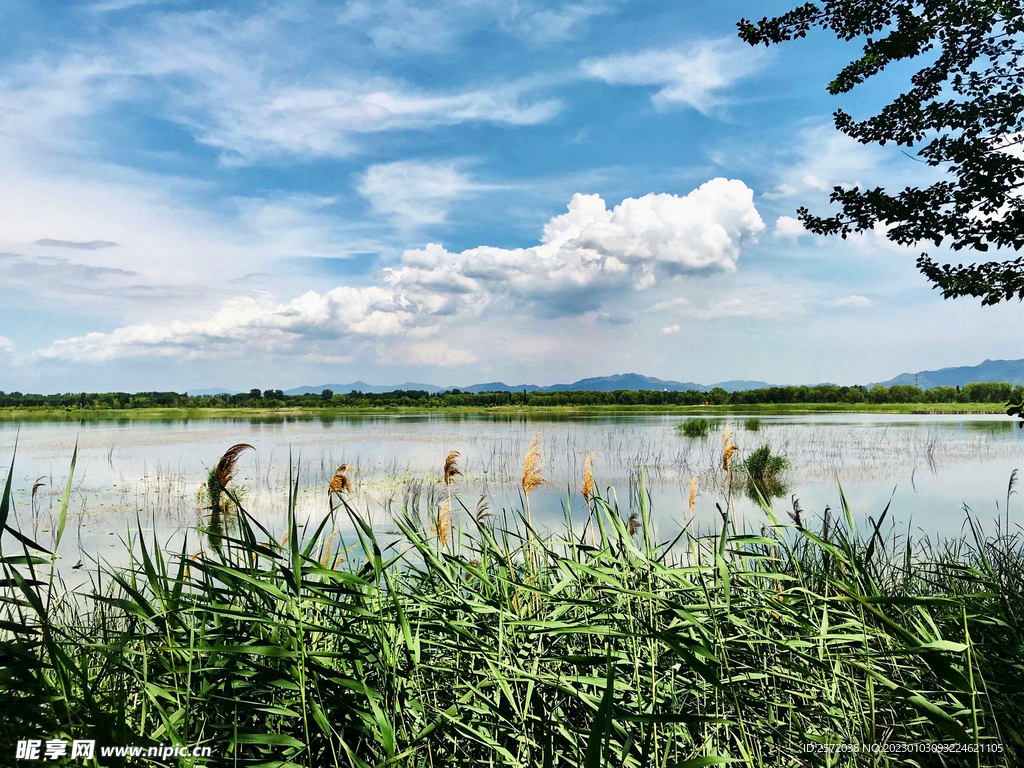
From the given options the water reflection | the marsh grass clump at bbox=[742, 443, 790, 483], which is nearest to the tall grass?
the water reflection

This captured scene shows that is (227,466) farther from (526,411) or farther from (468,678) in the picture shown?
(526,411)

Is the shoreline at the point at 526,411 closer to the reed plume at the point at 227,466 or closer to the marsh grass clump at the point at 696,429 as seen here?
the marsh grass clump at the point at 696,429

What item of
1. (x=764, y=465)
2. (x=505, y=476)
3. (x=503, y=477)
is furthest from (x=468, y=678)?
(x=764, y=465)

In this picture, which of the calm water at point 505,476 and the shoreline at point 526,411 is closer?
the calm water at point 505,476

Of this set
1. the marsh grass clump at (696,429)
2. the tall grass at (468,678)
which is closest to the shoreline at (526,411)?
the marsh grass clump at (696,429)

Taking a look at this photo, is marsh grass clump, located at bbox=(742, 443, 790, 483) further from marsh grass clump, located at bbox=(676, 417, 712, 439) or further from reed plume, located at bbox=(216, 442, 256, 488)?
reed plume, located at bbox=(216, 442, 256, 488)

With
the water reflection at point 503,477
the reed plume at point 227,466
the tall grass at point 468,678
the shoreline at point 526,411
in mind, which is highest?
the reed plume at point 227,466

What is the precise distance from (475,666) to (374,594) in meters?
0.65

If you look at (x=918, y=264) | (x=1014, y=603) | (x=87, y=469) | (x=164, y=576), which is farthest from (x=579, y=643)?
(x=87, y=469)

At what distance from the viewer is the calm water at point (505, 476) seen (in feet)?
40.0

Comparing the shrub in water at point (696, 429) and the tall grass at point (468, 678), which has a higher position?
the tall grass at point (468, 678)

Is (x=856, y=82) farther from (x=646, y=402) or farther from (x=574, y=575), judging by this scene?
(x=646, y=402)

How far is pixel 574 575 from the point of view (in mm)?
2957

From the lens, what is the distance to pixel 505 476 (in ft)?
58.6
